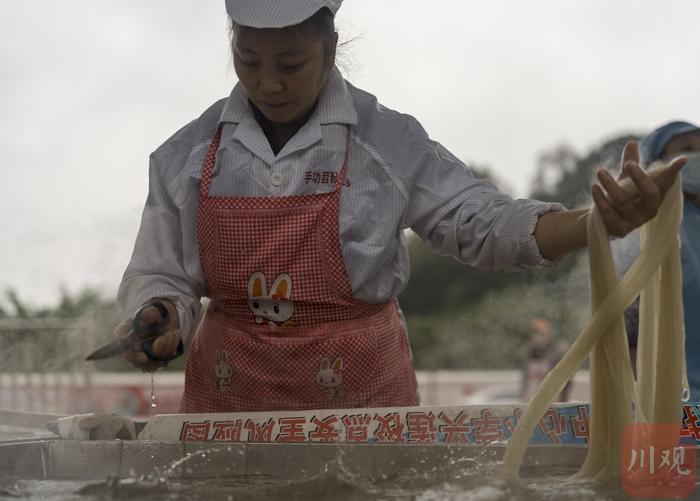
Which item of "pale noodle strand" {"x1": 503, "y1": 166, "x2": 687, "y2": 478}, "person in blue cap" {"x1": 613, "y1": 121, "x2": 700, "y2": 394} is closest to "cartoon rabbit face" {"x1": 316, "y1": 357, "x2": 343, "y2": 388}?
"pale noodle strand" {"x1": 503, "y1": 166, "x2": 687, "y2": 478}

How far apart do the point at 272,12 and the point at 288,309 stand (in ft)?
2.03

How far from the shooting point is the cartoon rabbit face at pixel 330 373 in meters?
2.18

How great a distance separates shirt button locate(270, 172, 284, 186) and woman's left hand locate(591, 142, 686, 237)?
0.75 metres

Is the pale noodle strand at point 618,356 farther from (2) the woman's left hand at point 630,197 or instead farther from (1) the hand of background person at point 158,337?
(1) the hand of background person at point 158,337

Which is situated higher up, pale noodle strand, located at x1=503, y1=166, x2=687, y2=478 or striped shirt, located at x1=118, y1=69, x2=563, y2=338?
striped shirt, located at x1=118, y1=69, x2=563, y2=338

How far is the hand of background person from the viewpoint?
190 cm

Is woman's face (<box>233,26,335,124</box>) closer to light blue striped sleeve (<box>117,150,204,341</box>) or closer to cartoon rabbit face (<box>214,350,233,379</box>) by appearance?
light blue striped sleeve (<box>117,150,204,341</box>)

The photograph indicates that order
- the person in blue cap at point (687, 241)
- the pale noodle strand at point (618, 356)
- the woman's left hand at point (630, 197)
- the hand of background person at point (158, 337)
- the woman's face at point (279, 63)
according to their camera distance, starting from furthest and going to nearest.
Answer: the person in blue cap at point (687, 241), the woman's face at point (279, 63), the hand of background person at point (158, 337), the pale noodle strand at point (618, 356), the woman's left hand at point (630, 197)

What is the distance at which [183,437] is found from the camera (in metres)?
2.02

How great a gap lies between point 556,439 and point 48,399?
19.1ft

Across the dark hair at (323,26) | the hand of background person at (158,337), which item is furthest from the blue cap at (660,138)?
the hand of background person at (158,337)

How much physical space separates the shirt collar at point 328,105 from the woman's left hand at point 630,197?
0.70 m

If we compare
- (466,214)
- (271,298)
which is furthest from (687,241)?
(271,298)

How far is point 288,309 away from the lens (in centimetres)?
216
